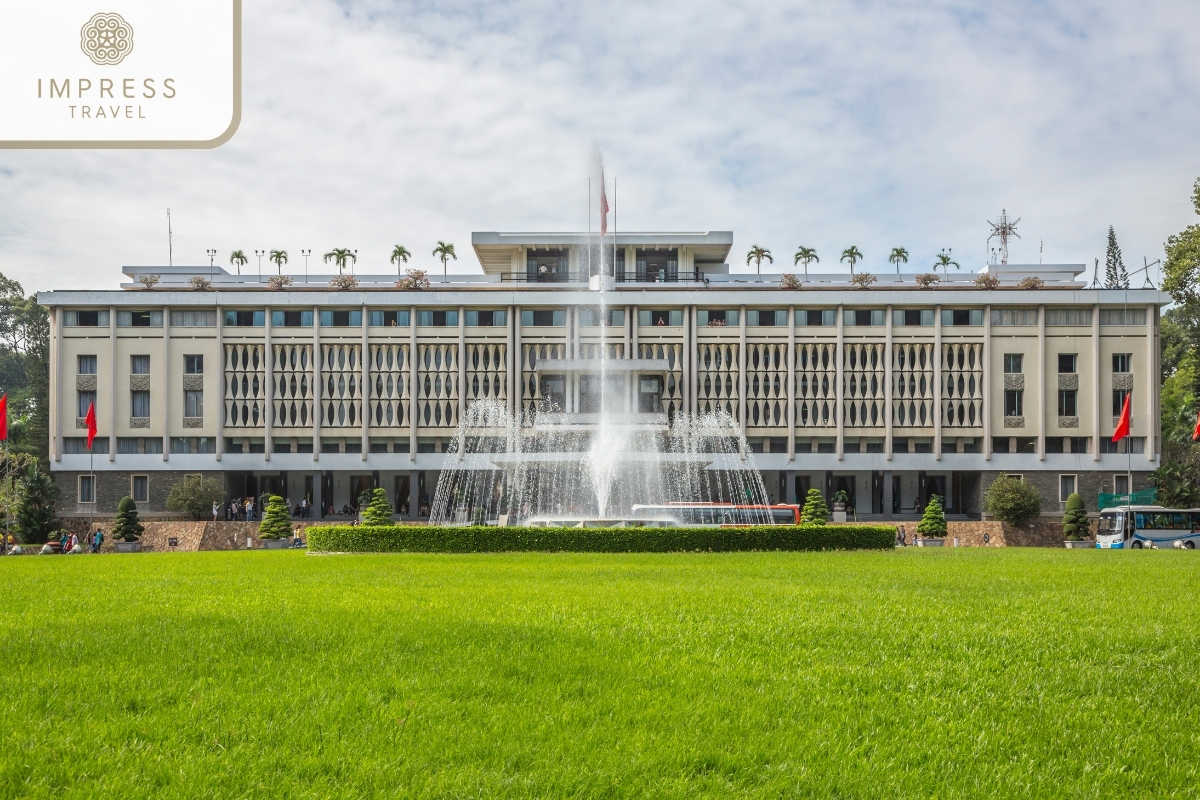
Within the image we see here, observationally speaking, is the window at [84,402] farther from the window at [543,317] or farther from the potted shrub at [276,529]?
the window at [543,317]

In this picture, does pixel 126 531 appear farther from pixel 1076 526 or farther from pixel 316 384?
pixel 1076 526

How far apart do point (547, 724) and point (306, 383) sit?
2029 inches

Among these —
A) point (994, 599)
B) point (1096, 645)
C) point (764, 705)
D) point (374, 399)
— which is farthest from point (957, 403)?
point (764, 705)

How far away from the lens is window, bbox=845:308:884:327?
55781 millimetres

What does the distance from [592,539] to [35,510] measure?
29700 mm

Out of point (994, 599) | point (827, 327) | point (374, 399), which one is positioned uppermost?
point (827, 327)

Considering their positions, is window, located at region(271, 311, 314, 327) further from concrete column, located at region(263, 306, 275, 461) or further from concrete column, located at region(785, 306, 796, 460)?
concrete column, located at region(785, 306, 796, 460)

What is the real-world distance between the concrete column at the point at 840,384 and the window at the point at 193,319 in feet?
113

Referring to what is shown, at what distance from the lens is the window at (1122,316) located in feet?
179

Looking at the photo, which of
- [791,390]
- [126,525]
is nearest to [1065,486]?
[791,390]

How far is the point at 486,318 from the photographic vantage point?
56219 mm

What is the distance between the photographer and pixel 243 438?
55.3 metres

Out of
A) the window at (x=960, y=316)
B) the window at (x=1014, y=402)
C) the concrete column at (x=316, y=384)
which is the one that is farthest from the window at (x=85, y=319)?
the window at (x=1014, y=402)

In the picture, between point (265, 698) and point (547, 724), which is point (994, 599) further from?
point (265, 698)
